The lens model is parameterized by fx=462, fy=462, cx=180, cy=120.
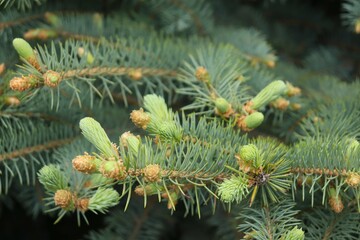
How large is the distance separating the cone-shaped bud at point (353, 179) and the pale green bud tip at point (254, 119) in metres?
0.15

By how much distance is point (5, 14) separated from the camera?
0.93m

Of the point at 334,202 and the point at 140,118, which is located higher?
the point at 140,118

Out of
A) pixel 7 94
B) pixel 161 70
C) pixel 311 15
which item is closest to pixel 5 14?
pixel 7 94

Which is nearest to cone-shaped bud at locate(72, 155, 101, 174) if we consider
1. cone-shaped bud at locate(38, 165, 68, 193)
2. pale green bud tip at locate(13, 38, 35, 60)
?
cone-shaped bud at locate(38, 165, 68, 193)

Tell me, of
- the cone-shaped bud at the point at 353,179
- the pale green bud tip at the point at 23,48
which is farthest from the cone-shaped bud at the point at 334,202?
the pale green bud tip at the point at 23,48

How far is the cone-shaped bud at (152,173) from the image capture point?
592mm

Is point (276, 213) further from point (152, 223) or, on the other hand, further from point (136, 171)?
point (152, 223)

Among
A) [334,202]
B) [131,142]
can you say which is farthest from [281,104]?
[131,142]

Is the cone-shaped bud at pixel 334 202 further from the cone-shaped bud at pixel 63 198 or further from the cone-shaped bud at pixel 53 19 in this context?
the cone-shaped bud at pixel 53 19

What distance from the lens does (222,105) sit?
75cm

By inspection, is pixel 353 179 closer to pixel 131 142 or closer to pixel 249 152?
pixel 249 152

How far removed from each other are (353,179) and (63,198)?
41cm

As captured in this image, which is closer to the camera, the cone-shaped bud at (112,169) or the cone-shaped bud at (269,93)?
the cone-shaped bud at (112,169)

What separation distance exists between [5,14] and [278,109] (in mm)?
573
